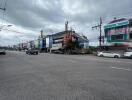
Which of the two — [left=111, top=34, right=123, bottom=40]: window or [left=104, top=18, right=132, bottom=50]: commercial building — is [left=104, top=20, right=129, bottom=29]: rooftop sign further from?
[left=111, top=34, right=123, bottom=40]: window

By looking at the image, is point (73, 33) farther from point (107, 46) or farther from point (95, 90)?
point (95, 90)

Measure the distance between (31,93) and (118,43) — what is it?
35920mm

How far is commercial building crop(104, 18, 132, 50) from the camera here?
35.6 meters

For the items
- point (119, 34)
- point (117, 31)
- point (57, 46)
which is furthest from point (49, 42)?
point (119, 34)

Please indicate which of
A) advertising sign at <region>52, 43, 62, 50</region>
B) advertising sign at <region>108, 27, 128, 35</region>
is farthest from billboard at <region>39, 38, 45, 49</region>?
advertising sign at <region>108, 27, 128, 35</region>

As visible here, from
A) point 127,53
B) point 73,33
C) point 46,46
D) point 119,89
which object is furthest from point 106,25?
point 46,46

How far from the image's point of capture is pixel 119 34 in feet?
125

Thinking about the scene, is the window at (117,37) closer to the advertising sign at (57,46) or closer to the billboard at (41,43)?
the advertising sign at (57,46)

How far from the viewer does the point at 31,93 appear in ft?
16.3

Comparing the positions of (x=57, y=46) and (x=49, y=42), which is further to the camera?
Result: (x=49, y=42)

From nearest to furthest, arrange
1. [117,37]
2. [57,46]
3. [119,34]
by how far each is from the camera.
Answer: [119,34] < [117,37] < [57,46]

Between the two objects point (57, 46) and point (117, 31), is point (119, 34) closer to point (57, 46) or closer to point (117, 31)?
point (117, 31)

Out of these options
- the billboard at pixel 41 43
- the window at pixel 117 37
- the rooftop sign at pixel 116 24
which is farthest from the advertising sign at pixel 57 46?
the window at pixel 117 37

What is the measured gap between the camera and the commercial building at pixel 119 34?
117 feet
